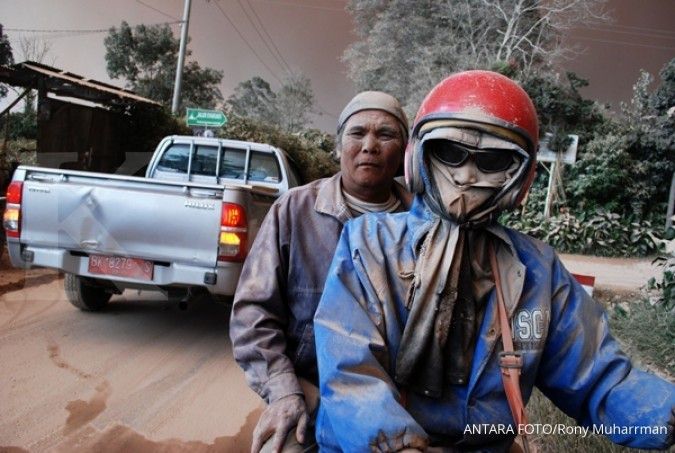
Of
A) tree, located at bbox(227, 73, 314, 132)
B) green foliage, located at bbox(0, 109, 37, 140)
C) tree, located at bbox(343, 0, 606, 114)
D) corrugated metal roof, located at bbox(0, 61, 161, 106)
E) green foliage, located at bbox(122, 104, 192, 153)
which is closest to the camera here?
corrugated metal roof, located at bbox(0, 61, 161, 106)

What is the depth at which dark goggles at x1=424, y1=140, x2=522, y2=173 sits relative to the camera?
1.32 metres

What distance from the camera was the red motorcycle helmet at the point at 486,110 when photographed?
1.27m

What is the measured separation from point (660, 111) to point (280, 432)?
46.2 ft

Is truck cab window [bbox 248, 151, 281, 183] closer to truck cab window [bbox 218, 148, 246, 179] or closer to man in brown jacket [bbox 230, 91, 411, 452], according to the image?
truck cab window [bbox 218, 148, 246, 179]

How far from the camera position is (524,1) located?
60.9 feet

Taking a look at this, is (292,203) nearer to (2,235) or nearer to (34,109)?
(2,235)

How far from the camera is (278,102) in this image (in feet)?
91.7

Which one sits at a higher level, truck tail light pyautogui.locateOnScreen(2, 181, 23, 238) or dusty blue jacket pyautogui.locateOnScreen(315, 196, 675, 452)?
dusty blue jacket pyautogui.locateOnScreen(315, 196, 675, 452)

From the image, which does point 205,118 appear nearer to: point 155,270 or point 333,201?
point 155,270

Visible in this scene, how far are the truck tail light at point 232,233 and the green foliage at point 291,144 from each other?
13.0 m

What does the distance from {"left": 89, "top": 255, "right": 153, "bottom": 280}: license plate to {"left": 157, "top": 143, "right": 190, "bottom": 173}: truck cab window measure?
9.31ft

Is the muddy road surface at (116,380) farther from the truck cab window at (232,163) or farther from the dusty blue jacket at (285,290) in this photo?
the truck cab window at (232,163)

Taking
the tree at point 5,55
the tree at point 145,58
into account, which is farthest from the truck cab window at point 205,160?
the tree at point 145,58

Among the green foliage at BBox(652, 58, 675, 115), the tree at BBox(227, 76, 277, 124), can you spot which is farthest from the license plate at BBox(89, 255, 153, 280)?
the tree at BBox(227, 76, 277, 124)
